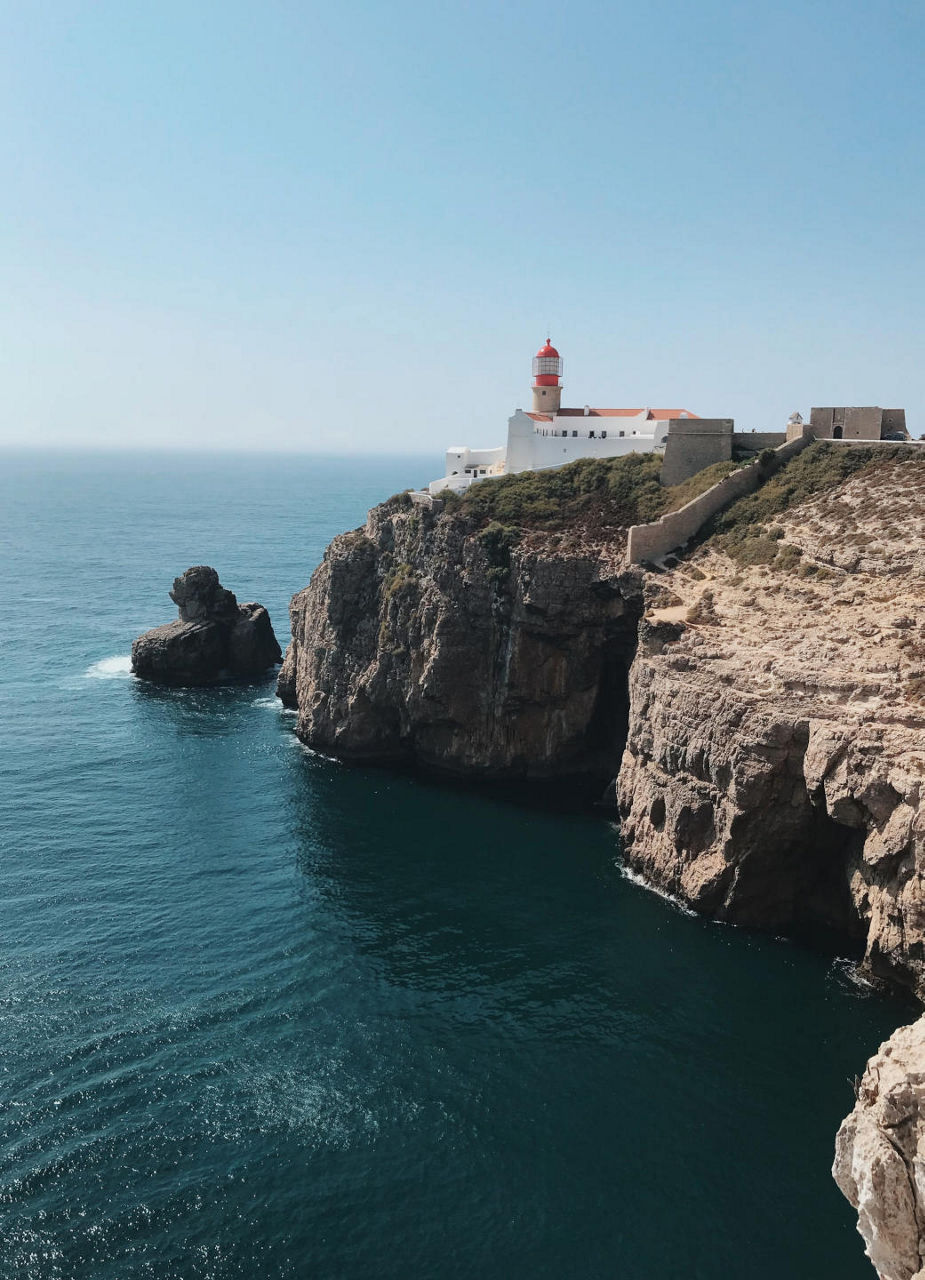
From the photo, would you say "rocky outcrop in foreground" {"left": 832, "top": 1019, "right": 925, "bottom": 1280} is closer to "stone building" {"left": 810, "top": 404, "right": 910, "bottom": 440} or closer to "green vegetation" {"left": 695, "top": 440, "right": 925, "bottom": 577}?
"green vegetation" {"left": 695, "top": 440, "right": 925, "bottom": 577}

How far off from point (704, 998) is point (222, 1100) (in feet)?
61.5

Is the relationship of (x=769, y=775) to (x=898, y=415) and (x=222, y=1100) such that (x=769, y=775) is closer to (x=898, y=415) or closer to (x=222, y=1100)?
(x=222, y=1100)

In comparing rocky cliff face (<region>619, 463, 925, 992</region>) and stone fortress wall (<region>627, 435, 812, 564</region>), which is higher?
stone fortress wall (<region>627, 435, 812, 564</region>)

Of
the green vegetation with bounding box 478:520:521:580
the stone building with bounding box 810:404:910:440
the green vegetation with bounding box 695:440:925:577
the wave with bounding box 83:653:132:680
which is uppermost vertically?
the stone building with bounding box 810:404:910:440

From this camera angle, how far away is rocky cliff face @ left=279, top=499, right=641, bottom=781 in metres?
60.4

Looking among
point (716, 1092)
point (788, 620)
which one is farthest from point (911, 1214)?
point (788, 620)

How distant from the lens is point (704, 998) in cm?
3978

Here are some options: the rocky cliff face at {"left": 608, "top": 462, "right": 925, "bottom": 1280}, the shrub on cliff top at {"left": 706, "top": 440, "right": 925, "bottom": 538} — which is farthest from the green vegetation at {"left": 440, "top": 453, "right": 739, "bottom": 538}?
the rocky cliff face at {"left": 608, "top": 462, "right": 925, "bottom": 1280}

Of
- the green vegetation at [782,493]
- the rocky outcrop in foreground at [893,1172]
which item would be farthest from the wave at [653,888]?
the rocky outcrop in foreground at [893,1172]

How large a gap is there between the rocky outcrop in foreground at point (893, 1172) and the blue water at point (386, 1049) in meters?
13.2

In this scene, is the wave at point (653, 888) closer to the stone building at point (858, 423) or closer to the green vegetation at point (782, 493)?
the green vegetation at point (782, 493)

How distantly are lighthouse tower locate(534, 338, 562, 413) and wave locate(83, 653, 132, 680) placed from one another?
41.2m

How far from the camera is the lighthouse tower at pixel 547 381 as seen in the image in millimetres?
83188

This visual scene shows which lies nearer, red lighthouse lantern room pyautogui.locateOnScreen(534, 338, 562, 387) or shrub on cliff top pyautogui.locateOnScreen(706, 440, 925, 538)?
shrub on cliff top pyautogui.locateOnScreen(706, 440, 925, 538)
